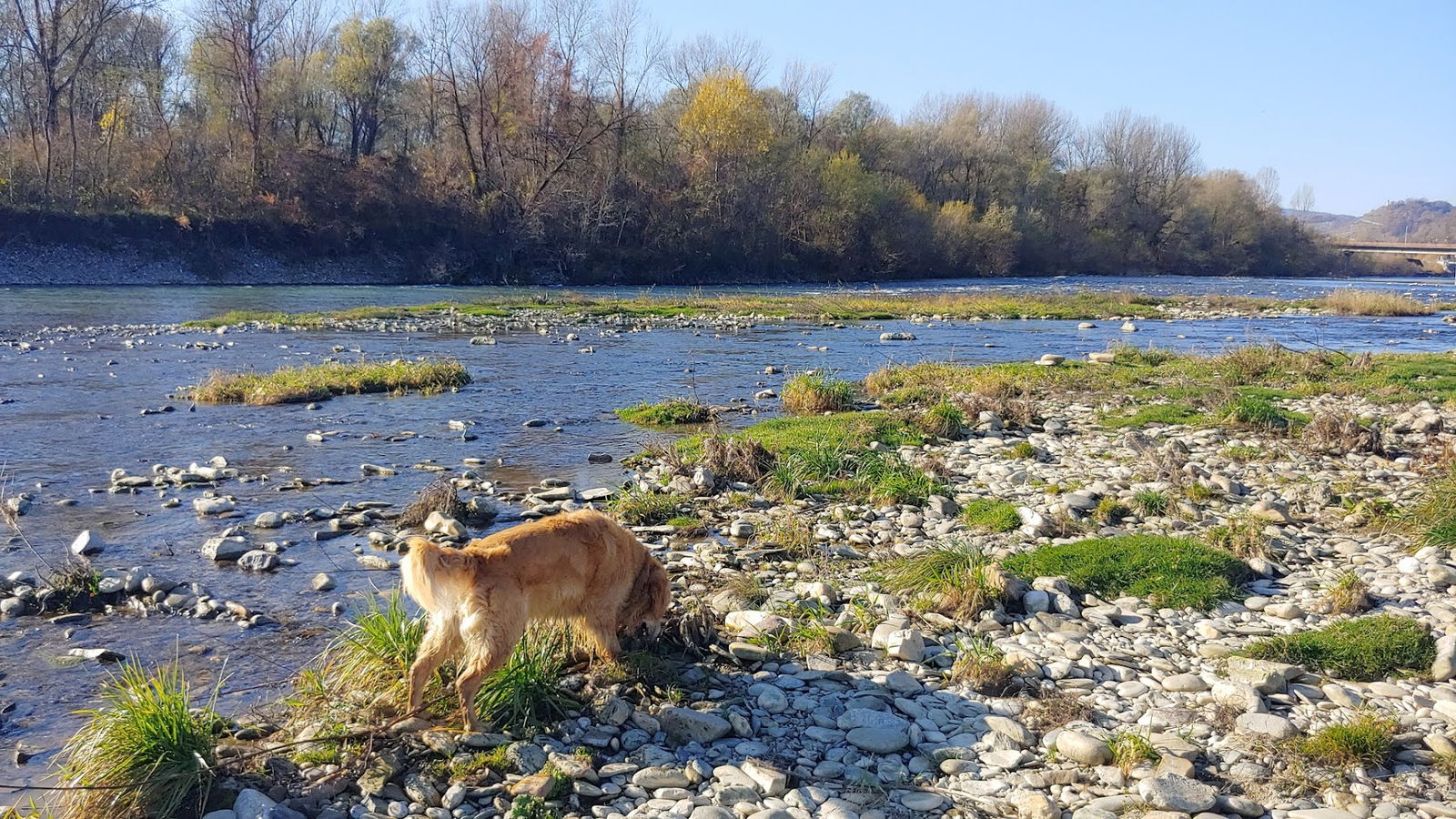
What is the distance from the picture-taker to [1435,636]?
6219mm

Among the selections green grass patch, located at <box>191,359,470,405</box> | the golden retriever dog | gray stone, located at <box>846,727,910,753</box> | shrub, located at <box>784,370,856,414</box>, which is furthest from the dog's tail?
green grass patch, located at <box>191,359,470,405</box>

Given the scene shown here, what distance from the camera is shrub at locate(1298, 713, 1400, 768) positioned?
4762 mm

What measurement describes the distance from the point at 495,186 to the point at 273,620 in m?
57.8

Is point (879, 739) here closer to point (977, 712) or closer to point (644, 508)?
point (977, 712)

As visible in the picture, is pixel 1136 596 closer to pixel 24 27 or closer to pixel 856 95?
pixel 24 27

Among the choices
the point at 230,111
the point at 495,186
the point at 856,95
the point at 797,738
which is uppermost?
the point at 856,95

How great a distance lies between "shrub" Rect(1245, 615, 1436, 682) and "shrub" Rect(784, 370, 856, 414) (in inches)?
392

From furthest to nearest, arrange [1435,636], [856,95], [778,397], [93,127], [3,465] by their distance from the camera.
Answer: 1. [856,95]
2. [93,127]
3. [778,397]
4. [3,465]
5. [1435,636]

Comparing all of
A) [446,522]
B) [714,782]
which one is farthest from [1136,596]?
[446,522]

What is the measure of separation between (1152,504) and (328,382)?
14600mm

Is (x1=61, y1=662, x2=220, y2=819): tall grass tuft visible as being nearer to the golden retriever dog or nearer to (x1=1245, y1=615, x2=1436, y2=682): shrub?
the golden retriever dog

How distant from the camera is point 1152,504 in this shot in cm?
959

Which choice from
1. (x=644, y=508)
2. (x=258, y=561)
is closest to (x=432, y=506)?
(x=258, y=561)

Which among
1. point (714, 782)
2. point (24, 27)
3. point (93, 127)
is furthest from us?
point (93, 127)
